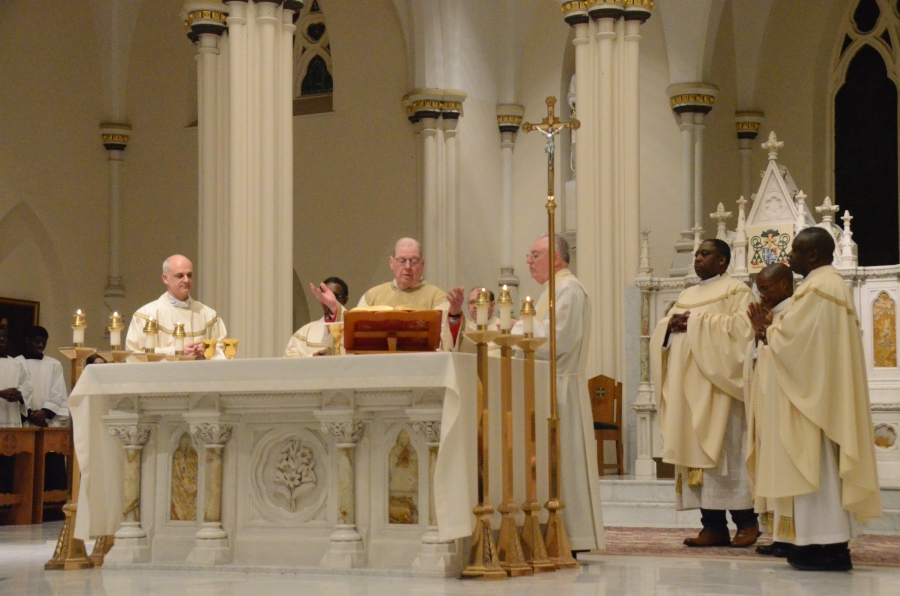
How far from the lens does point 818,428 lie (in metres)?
7.25

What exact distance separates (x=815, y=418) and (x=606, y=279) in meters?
7.11

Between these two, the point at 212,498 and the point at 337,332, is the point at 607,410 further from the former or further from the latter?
the point at 212,498

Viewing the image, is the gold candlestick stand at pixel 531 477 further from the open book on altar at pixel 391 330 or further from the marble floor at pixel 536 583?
the open book on altar at pixel 391 330

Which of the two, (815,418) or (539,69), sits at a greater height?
(539,69)

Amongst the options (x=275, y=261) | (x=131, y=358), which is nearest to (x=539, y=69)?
(x=275, y=261)

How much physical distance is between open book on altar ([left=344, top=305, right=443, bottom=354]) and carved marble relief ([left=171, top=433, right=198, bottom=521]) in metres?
1.19

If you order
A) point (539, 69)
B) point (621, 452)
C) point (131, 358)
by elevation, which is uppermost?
point (539, 69)

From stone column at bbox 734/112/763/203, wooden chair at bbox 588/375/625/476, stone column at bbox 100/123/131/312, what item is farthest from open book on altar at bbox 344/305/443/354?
stone column at bbox 100/123/131/312

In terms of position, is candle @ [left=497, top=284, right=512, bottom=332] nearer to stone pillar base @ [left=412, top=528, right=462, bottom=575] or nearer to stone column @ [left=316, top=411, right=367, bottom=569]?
stone column @ [left=316, top=411, right=367, bottom=569]

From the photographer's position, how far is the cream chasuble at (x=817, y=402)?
23.5ft

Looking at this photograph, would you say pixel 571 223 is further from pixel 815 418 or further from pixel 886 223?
pixel 815 418

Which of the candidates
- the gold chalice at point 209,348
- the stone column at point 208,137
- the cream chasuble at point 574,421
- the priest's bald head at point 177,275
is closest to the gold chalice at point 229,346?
the gold chalice at point 209,348

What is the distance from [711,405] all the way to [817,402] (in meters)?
1.76

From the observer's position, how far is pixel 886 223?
62.1 ft
